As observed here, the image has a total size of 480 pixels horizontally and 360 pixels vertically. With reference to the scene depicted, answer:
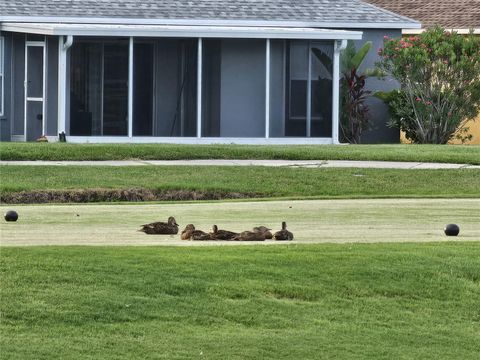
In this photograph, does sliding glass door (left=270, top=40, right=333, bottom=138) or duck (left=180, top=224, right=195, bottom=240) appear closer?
duck (left=180, top=224, right=195, bottom=240)

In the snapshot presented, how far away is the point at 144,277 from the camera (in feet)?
38.5

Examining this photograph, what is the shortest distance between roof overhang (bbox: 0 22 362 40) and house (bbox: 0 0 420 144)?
34mm

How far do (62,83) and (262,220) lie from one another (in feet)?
56.2

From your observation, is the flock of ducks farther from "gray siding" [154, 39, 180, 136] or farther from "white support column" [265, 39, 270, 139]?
"gray siding" [154, 39, 180, 136]

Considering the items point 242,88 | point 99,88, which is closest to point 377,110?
point 242,88

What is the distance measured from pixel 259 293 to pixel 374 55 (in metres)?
25.9

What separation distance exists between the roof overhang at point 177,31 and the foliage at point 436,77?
1.40m

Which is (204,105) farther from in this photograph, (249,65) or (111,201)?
(111,201)

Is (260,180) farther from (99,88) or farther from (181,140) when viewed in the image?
(99,88)

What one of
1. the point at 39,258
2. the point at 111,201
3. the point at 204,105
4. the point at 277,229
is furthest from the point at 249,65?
the point at 39,258

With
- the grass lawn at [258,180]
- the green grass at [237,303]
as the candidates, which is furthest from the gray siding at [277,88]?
the green grass at [237,303]

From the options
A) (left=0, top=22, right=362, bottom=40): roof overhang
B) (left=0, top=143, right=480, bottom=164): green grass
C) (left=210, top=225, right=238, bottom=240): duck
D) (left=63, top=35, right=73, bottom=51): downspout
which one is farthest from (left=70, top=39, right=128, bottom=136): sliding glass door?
(left=210, top=225, right=238, bottom=240): duck

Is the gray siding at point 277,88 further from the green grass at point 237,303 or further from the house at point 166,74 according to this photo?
the green grass at point 237,303

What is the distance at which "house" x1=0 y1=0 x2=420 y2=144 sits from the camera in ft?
111
